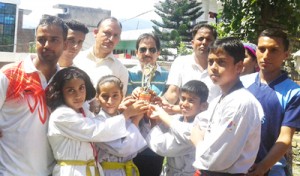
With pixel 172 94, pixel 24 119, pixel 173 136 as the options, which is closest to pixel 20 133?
pixel 24 119

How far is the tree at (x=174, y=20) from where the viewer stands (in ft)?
84.1

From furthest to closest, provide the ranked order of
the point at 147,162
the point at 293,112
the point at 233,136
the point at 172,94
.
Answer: the point at 172,94 → the point at 147,162 → the point at 293,112 → the point at 233,136

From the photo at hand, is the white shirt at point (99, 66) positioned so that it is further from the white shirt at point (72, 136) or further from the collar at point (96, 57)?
the white shirt at point (72, 136)

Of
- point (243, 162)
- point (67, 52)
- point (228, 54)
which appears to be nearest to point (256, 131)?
point (243, 162)

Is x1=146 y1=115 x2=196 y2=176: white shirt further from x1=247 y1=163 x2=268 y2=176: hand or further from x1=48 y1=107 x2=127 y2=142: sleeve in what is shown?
x1=247 y1=163 x2=268 y2=176: hand

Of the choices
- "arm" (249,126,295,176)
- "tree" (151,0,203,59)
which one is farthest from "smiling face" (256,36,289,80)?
"tree" (151,0,203,59)

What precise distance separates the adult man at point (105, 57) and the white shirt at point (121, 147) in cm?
86

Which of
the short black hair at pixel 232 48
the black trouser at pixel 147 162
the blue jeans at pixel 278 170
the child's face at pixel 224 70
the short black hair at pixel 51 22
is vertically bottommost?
the black trouser at pixel 147 162

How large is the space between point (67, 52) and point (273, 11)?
3184 millimetres

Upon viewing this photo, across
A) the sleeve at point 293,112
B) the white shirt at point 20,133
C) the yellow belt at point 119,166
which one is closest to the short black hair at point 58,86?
the white shirt at point 20,133

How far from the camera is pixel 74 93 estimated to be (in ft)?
8.94

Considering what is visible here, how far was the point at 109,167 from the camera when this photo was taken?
9.62ft

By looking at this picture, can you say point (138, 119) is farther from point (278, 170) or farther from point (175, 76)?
point (278, 170)

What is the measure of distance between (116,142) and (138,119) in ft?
0.93
